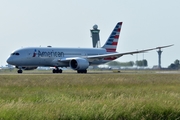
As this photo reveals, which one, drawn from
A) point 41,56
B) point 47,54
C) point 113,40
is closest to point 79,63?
point 47,54

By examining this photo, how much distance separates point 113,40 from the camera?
248ft

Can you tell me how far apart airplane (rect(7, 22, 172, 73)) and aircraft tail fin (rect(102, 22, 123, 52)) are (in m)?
1.14

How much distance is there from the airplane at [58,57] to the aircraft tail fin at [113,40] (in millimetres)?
1142

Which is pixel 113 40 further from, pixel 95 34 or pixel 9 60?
pixel 95 34

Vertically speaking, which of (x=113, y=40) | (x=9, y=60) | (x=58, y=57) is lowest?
(x=9, y=60)

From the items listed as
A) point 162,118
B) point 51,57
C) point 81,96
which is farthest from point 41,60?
point 162,118

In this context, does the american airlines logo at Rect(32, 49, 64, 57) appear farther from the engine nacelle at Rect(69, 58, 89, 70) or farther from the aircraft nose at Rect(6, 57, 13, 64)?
the aircraft nose at Rect(6, 57, 13, 64)

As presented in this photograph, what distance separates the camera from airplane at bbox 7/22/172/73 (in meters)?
63.8

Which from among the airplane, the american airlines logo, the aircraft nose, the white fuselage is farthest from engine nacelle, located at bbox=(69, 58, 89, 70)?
the aircraft nose

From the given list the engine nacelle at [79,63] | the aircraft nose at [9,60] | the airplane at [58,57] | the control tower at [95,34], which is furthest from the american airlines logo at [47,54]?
the control tower at [95,34]

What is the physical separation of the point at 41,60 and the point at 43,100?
45.1m

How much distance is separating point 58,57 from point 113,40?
478 inches

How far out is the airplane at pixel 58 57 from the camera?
2511 inches

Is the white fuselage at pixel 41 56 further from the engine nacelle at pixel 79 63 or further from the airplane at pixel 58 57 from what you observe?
the engine nacelle at pixel 79 63
